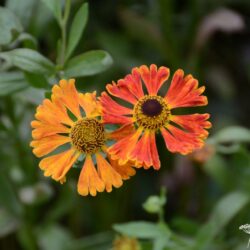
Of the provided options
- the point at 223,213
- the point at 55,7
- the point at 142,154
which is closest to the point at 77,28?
the point at 55,7

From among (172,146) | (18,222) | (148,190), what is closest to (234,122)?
(148,190)

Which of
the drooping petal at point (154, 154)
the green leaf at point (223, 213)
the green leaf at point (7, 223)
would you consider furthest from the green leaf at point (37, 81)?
the green leaf at point (7, 223)

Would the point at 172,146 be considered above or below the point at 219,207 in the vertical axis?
above

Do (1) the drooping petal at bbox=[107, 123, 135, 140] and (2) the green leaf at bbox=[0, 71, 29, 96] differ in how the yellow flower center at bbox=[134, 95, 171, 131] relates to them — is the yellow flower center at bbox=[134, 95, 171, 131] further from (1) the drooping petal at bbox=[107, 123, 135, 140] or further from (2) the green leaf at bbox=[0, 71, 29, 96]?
(2) the green leaf at bbox=[0, 71, 29, 96]

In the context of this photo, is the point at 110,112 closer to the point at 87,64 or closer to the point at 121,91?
the point at 121,91

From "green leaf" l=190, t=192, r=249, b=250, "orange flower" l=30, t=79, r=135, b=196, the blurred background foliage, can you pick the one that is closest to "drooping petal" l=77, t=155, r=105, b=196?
"orange flower" l=30, t=79, r=135, b=196

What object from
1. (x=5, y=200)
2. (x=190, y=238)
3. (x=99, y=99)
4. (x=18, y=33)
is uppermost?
(x=18, y=33)

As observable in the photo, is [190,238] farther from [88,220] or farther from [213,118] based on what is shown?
[213,118]
